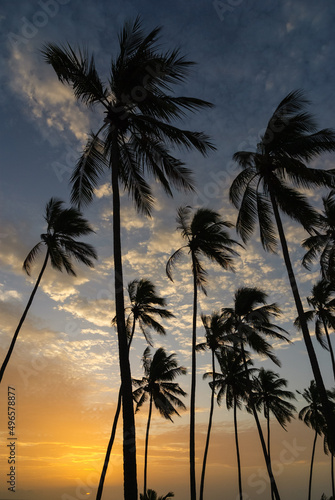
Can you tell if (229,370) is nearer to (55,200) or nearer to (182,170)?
(55,200)

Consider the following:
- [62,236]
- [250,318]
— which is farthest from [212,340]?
[62,236]

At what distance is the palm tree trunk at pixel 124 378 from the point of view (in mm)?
6617

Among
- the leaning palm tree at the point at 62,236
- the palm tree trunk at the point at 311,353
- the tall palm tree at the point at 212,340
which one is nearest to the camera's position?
the palm tree trunk at the point at 311,353

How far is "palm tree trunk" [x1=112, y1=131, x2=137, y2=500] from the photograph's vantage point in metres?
Result: 6.62

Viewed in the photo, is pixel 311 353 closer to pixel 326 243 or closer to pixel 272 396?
pixel 326 243

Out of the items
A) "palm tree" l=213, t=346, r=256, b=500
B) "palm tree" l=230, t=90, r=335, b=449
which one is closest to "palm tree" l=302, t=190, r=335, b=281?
"palm tree" l=230, t=90, r=335, b=449

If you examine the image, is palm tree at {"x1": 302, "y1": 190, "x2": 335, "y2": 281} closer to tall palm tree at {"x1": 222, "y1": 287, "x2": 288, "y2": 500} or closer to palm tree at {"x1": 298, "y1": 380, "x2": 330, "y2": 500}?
tall palm tree at {"x1": 222, "y1": 287, "x2": 288, "y2": 500}

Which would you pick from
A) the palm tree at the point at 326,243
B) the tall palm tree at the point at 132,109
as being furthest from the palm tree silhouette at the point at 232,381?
the tall palm tree at the point at 132,109

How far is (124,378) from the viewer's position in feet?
24.7

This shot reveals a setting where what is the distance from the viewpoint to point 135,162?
1165 centimetres

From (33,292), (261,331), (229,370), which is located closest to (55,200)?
(33,292)

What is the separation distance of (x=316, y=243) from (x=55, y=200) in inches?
614

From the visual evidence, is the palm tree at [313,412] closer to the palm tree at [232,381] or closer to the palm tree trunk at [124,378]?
the palm tree at [232,381]

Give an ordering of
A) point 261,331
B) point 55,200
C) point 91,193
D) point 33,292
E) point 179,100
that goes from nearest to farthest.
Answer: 1. point 179,100
2. point 91,193
3. point 33,292
4. point 55,200
5. point 261,331
